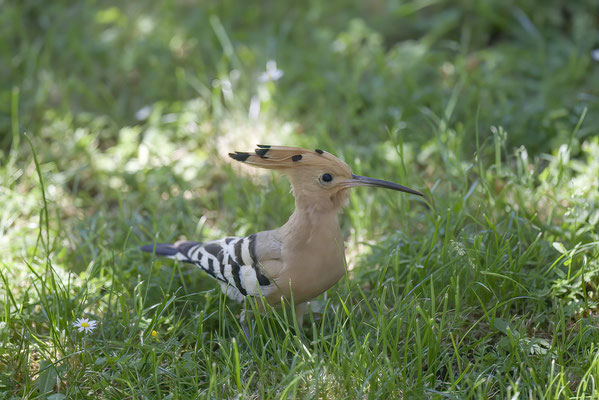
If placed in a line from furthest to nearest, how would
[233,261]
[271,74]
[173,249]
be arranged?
[271,74] < [173,249] < [233,261]

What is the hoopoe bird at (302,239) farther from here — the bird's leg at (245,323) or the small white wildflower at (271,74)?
the small white wildflower at (271,74)

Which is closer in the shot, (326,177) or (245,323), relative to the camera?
(326,177)

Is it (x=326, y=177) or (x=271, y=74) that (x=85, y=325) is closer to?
(x=326, y=177)

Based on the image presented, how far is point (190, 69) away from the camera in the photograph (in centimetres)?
468

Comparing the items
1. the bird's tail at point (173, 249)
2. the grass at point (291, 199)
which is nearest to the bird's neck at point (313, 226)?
the grass at point (291, 199)

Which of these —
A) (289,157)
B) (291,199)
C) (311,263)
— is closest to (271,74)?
(291,199)

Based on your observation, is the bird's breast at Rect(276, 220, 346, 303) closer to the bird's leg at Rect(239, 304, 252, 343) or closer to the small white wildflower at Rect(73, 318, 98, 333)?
the bird's leg at Rect(239, 304, 252, 343)

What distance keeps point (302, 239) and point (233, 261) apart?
0.32 metres

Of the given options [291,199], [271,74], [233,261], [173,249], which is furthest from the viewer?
[271,74]

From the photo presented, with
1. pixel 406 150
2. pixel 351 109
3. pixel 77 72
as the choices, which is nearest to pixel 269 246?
pixel 406 150

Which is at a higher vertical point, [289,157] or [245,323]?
[289,157]

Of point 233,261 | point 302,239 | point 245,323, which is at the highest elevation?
point 302,239

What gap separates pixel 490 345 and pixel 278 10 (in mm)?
3599

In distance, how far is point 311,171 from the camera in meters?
2.41
